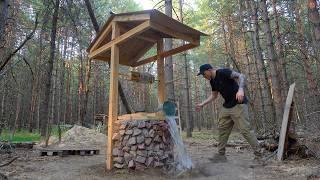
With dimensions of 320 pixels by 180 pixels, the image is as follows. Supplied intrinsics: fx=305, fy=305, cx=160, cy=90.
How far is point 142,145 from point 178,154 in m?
0.73

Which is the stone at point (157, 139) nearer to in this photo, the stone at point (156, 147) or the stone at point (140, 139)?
the stone at point (156, 147)

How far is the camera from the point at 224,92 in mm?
5988

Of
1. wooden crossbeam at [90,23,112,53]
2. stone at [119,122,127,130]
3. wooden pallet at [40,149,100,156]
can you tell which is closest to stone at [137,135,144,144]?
stone at [119,122,127,130]

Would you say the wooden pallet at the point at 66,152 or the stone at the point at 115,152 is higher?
the stone at the point at 115,152

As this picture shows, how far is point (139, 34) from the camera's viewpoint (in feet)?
20.7

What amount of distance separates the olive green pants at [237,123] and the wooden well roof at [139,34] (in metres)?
1.66

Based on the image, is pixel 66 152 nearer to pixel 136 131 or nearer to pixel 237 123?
pixel 136 131

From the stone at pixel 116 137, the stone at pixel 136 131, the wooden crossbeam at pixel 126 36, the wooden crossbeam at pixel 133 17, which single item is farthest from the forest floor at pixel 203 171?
the wooden crossbeam at pixel 133 17

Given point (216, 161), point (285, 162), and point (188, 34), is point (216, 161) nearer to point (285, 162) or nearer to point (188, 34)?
point (285, 162)

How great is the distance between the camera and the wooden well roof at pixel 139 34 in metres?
5.58

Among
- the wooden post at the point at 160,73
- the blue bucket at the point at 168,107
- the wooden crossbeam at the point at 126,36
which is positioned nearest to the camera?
the wooden crossbeam at the point at 126,36

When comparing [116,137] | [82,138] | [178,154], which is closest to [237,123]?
[178,154]

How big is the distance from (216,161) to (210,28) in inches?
734

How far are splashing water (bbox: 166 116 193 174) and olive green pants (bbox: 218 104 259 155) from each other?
0.90 meters
